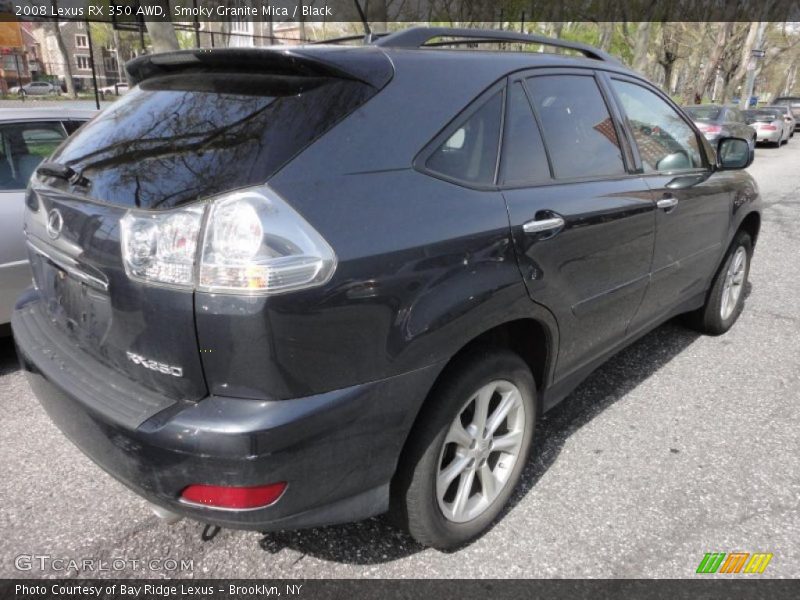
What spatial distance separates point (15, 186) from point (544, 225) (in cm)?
312

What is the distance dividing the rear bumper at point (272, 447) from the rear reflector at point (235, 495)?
0.8 inches

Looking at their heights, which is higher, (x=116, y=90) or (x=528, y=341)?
(x=528, y=341)

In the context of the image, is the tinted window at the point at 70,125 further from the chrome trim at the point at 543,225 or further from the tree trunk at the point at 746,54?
the tree trunk at the point at 746,54

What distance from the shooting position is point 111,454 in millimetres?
1810

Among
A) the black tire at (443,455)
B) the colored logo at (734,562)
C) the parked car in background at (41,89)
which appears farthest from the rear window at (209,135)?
the parked car in background at (41,89)

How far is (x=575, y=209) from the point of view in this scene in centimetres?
245

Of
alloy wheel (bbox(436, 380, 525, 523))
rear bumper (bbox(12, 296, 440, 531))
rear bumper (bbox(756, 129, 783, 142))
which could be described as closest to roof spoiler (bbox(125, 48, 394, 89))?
rear bumper (bbox(12, 296, 440, 531))

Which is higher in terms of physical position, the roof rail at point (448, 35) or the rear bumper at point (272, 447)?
the roof rail at point (448, 35)

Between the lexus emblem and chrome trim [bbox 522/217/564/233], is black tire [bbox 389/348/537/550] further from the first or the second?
the lexus emblem

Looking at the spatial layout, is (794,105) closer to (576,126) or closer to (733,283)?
(733,283)

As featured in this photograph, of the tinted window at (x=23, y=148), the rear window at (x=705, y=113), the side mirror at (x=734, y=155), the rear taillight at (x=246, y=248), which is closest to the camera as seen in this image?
the rear taillight at (x=246, y=248)

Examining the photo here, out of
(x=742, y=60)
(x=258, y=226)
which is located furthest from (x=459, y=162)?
(x=742, y=60)

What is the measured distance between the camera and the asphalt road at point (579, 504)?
2.23m

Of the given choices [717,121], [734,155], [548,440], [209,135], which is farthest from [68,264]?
[717,121]
